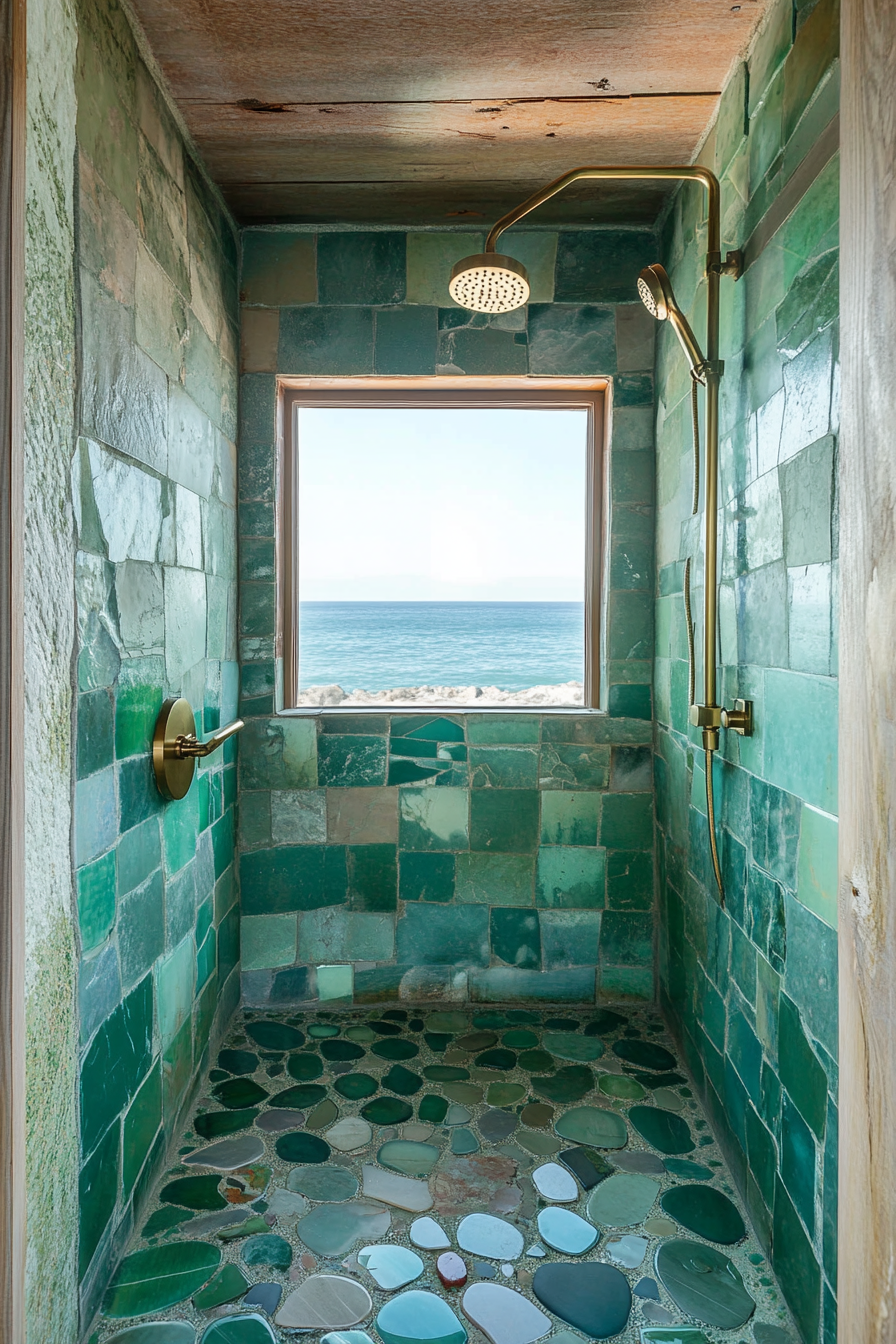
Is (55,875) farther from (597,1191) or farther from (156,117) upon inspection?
(156,117)

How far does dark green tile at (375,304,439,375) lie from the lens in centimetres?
223

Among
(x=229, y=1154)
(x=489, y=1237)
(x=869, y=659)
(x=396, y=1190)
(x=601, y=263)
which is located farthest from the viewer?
(x=601, y=263)

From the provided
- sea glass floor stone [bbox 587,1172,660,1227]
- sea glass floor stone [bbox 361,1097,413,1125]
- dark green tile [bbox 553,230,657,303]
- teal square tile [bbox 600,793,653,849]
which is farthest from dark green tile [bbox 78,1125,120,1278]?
dark green tile [bbox 553,230,657,303]

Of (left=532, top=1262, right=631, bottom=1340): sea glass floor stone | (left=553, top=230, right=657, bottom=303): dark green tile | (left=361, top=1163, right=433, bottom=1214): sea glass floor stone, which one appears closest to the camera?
(left=532, top=1262, right=631, bottom=1340): sea glass floor stone

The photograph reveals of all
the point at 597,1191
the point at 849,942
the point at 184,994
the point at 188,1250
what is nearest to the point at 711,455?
the point at 849,942

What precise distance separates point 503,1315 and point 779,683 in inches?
44.3

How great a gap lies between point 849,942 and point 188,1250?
1380mm

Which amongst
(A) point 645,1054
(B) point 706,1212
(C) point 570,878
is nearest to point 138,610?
(C) point 570,878

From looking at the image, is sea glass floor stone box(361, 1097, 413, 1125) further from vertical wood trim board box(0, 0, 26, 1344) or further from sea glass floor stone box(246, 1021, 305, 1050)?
vertical wood trim board box(0, 0, 26, 1344)

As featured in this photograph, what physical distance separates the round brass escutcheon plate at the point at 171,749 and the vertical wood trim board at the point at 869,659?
129 cm

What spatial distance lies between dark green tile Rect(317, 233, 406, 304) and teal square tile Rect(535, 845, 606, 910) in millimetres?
1701

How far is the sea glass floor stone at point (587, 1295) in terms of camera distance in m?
1.20

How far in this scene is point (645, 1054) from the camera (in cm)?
199

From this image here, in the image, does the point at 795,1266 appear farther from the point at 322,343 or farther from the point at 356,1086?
the point at 322,343
